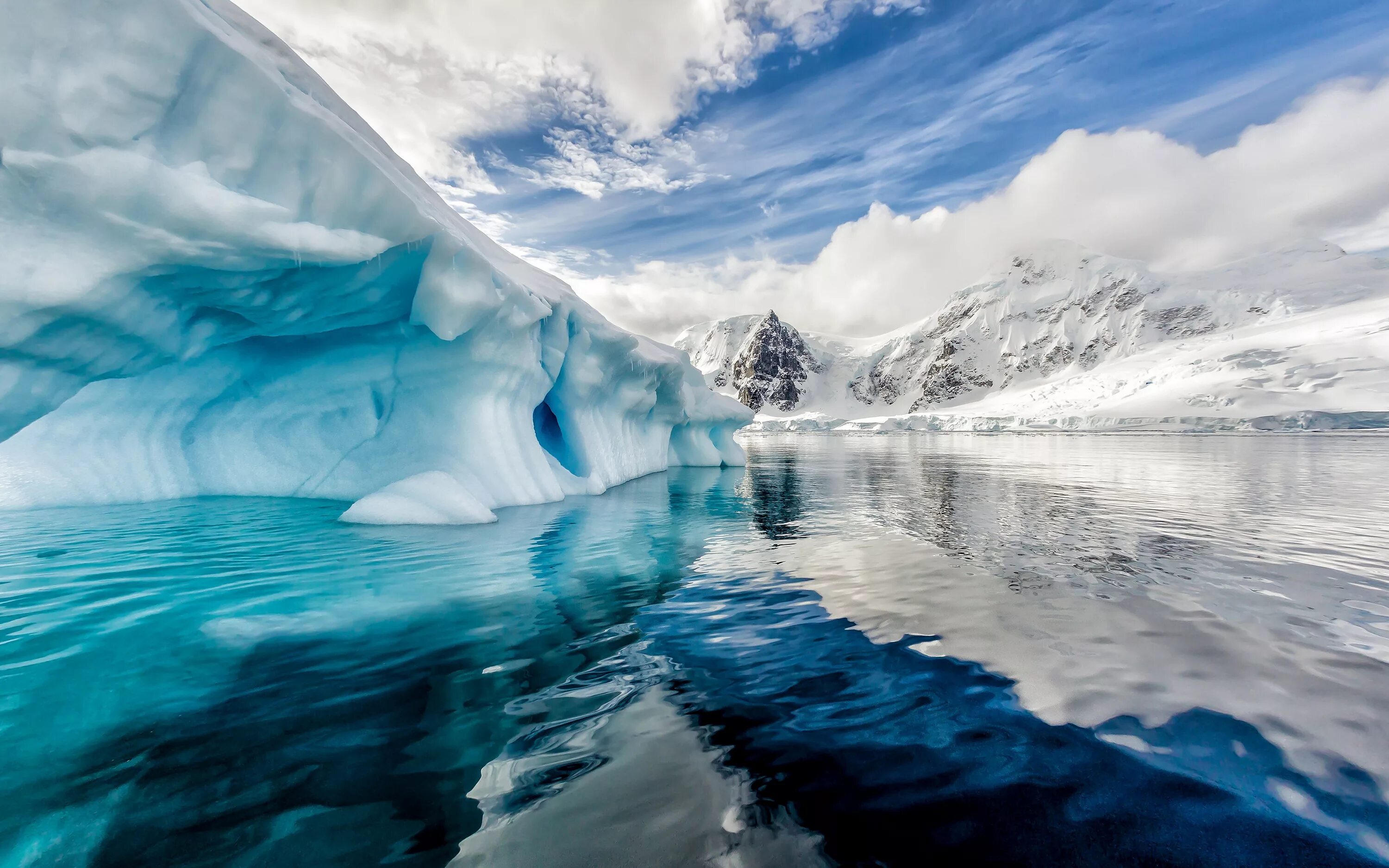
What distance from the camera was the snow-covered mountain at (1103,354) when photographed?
2189 inches

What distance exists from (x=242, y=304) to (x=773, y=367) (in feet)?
511

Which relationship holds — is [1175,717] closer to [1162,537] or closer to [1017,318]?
[1162,537]

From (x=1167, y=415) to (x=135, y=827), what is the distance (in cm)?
7469

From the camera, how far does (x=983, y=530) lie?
26.3 ft

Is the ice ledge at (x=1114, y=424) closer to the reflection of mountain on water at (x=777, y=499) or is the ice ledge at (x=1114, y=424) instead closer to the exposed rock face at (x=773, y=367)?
the reflection of mountain on water at (x=777, y=499)

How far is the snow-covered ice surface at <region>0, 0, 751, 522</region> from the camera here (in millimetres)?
4922

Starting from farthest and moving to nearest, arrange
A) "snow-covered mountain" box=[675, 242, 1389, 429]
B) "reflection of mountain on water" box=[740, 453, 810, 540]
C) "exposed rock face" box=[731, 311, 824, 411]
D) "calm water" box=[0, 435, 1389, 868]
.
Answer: "exposed rock face" box=[731, 311, 824, 411] < "snow-covered mountain" box=[675, 242, 1389, 429] < "reflection of mountain on water" box=[740, 453, 810, 540] < "calm water" box=[0, 435, 1389, 868]

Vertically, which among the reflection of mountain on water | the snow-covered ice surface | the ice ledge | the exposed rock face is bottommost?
the ice ledge

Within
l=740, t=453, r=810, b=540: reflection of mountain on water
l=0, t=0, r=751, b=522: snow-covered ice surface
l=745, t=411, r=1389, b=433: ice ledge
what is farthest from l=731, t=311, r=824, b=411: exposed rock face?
l=0, t=0, r=751, b=522: snow-covered ice surface

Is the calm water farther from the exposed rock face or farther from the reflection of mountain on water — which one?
the exposed rock face

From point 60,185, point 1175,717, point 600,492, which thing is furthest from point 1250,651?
point 600,492

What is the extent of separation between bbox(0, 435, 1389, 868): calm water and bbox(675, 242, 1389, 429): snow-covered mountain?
65639mm

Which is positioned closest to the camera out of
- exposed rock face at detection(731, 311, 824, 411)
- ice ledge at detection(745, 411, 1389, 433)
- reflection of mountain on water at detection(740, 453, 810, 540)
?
reflection of mountain on water at detection(740, 453, 810, 540)

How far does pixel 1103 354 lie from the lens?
425ft
